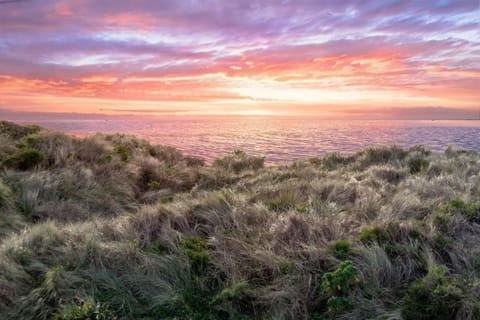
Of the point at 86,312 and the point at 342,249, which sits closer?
the point at 86,312

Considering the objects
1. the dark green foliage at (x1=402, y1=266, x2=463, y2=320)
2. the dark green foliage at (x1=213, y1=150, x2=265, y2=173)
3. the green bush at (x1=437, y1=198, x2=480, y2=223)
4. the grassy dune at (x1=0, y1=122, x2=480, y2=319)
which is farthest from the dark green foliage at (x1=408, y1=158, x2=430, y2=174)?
the dark green foliage at (x1=402, y1=266, x2=463, y2=320)

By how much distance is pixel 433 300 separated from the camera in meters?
3.23

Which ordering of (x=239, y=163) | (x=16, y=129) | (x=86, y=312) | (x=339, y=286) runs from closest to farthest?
(x=86, y=312) → (x=339, y=286) → (x=16, y=129) → (x=239, y=163)

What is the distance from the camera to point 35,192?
7043 mm

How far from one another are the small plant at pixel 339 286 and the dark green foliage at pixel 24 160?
8297mm

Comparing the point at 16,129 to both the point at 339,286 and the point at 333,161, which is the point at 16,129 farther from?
the point at 339,286

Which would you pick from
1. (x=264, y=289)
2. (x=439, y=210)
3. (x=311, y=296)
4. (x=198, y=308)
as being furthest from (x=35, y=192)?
(x=439, y=210)

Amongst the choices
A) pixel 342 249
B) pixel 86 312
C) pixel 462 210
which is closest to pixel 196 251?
pixel 86 312

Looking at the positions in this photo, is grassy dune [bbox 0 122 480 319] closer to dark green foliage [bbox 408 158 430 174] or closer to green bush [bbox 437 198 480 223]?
green bush [bbox 437 198 480 223]

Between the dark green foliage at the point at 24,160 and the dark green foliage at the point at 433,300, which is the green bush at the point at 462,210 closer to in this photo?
the dark green foliage at the point at 433,300

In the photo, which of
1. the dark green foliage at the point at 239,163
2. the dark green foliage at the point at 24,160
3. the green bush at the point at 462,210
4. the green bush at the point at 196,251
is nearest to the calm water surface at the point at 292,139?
the dark green foliage at the point at 239,163

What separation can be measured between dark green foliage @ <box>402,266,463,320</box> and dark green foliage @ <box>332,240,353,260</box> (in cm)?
78

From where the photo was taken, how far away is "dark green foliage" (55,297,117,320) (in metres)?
3.14

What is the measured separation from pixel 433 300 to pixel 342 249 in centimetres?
108
